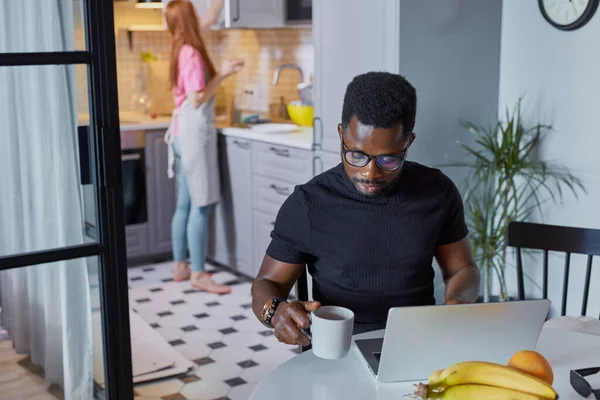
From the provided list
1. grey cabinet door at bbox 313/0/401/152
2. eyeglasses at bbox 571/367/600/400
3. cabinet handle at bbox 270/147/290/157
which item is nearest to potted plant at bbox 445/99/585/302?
grey cabinet door at bbox 313/0/401/152

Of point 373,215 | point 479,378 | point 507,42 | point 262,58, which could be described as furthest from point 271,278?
point 262,58

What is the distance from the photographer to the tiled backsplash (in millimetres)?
5332

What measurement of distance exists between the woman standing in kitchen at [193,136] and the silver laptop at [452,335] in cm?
324

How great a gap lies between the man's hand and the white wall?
7.13ft

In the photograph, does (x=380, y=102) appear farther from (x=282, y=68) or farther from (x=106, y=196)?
(x=282, y=68)

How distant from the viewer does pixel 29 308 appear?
266 centimetres

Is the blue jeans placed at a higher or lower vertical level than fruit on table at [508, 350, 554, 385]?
lower

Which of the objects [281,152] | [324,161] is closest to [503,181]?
[324,161]

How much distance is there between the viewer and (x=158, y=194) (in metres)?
5.36

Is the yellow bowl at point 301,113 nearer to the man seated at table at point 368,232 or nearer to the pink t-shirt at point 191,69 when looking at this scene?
the pink t-shirt at point 191,69

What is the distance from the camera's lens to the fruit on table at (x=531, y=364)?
1537mm

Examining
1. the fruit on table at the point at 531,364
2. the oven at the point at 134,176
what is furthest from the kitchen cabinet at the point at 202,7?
the fruit on table at the point at 531,364

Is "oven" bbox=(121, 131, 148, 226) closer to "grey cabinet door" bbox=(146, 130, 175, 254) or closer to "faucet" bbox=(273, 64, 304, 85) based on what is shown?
"grey cabinet door" bbox=(146, 130, 175, 254)

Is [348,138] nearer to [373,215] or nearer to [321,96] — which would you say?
[373,215]
